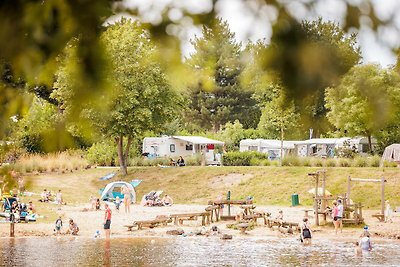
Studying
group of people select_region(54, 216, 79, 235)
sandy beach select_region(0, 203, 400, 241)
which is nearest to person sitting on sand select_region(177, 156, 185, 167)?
sandy beach select_region(0, 203, 400, 241)

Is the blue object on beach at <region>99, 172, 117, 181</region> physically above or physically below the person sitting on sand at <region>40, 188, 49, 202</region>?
above

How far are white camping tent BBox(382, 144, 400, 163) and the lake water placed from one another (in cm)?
2269

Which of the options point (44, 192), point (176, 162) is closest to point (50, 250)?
point (44, 192)

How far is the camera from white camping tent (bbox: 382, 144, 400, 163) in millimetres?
51969

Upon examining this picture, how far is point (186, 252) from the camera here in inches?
1075

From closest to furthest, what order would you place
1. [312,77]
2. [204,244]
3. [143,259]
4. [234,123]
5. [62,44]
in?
[312,77]
[62,44]
[143,259]
[204,244]
[234,123]

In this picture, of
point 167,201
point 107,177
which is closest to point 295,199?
point 167,201

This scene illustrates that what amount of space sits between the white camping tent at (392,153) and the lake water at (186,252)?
74.5ft

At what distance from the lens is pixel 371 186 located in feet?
148

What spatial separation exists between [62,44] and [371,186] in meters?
44.6

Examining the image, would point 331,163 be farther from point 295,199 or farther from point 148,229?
point 148,229

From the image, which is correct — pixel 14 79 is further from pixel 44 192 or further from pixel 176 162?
pixel 176 162

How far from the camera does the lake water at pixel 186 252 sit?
79.9 feet

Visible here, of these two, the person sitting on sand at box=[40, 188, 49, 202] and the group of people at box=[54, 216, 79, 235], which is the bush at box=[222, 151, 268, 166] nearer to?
the person sitting on sand at box=[40, 188, 49, 202]
